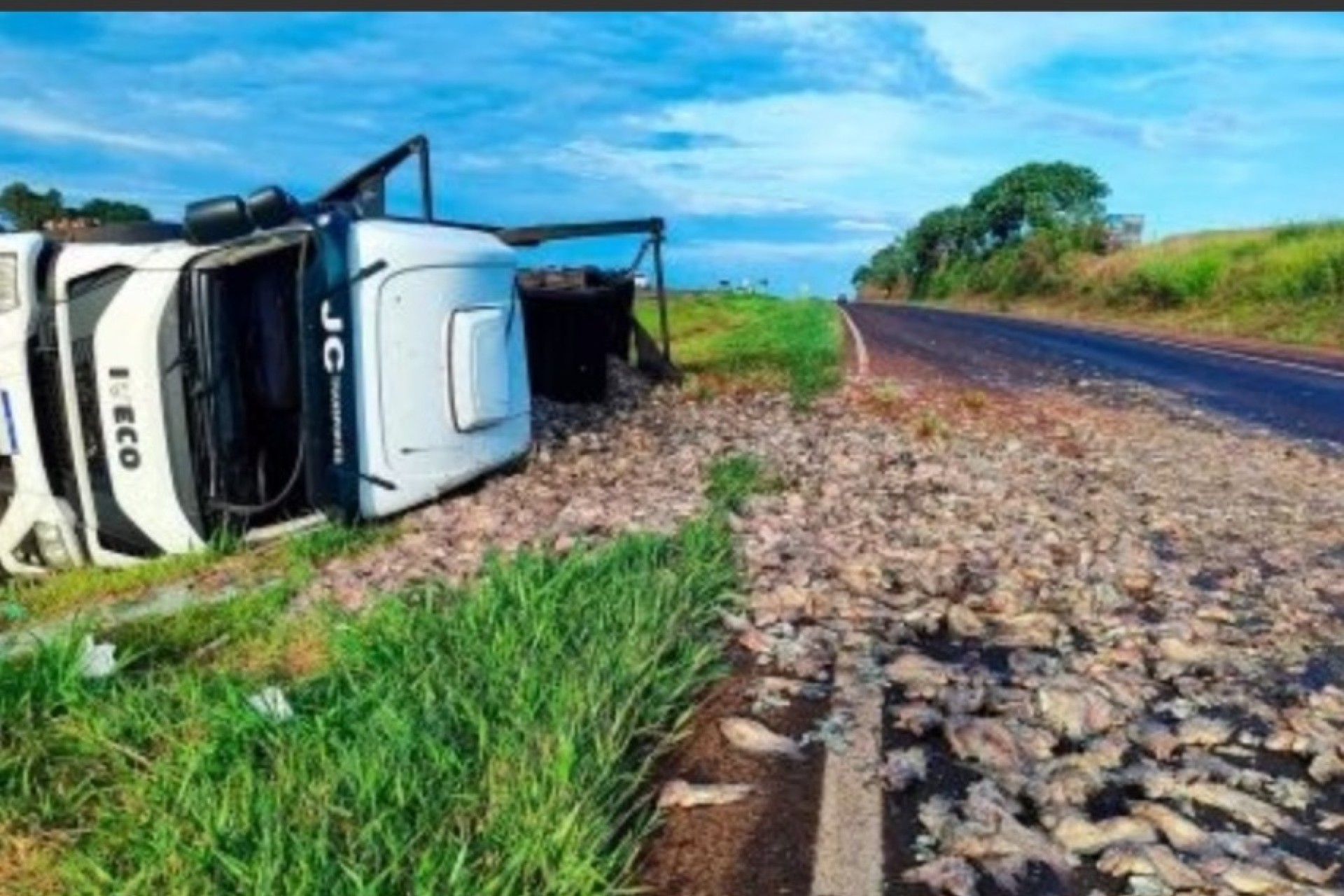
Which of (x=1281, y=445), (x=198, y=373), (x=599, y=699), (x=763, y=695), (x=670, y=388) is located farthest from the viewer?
(x=670, y=388)

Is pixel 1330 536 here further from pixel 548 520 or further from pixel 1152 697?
pixel 548 520

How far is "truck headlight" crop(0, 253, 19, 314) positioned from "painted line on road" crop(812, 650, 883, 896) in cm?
536

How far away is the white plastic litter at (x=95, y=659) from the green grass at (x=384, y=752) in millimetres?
84

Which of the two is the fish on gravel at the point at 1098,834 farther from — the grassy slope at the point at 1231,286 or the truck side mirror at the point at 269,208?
the grassy slope at the point at 1231,286

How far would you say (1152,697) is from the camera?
16.2 ft

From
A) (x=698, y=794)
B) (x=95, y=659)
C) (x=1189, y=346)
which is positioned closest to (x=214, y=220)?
(x=95, y=659)

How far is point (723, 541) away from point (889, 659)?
5.26ft

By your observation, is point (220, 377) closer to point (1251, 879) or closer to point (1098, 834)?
point (1098, 834)

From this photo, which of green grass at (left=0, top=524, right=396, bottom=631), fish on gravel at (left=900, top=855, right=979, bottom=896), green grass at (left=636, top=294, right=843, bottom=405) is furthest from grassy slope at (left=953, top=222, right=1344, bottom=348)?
fish on gravel at (left=900, top=855, right=979, bottom=896)

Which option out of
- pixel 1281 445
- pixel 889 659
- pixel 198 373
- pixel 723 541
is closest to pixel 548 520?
pixel 723 541

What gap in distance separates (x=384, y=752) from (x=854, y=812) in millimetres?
1401

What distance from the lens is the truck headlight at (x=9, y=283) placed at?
24.2 feet

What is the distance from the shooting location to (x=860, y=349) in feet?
81.4

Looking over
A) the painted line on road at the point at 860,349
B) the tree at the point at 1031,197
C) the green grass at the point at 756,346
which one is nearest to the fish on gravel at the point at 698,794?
the green grass at the point at 756,346
